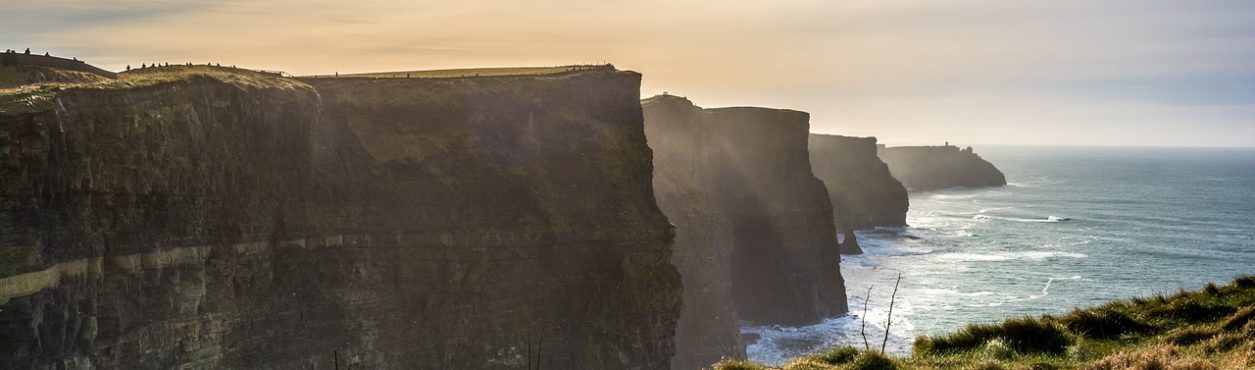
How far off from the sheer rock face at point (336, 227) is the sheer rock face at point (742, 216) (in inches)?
573

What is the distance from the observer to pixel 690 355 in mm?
56469

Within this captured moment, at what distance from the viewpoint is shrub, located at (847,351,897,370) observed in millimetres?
14750

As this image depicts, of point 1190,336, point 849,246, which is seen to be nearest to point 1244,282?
point 1190,336

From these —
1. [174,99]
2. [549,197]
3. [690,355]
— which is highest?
[174,99]

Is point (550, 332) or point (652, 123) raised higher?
Result: point (652, 123)

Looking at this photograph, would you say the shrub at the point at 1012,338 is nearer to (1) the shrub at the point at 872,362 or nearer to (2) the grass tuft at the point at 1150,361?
(2) the grass tuft at the point at 1150,361

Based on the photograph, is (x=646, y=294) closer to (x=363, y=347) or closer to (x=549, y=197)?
(x=549, y=197)

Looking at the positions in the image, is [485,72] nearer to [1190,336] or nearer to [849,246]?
[1190,336]

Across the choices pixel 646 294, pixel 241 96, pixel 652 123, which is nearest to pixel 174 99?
pixel 241 96

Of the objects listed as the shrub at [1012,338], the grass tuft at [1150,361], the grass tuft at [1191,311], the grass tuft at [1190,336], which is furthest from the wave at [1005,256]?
the grass tuft at [1150,361]

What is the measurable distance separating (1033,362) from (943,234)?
377ft

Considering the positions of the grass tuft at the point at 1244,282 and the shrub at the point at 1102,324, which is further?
the grass tuft at the point at 1244,282

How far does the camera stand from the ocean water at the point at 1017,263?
68125 mm

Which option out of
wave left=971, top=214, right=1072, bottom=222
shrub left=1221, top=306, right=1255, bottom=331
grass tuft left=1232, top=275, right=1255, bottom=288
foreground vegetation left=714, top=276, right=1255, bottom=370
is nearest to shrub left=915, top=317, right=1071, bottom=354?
foreground vegetation left=714, top=276, right=1255, bottom=370
